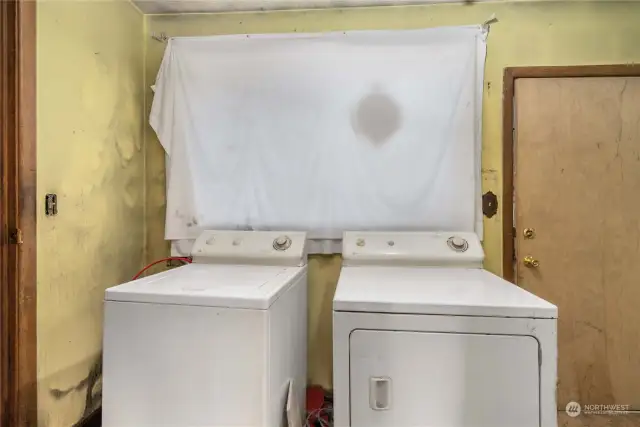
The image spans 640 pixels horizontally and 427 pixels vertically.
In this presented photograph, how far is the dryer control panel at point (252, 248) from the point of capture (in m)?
1.96

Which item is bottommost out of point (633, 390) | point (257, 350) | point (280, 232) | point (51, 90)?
point (633, 390)

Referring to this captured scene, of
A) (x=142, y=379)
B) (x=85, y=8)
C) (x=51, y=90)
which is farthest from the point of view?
(x=85, y=8)

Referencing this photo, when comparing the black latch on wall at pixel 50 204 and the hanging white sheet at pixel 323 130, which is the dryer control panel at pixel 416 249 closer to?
the hanging white sheet at pixel 323 130

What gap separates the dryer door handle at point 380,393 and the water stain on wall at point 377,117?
3.98 ft

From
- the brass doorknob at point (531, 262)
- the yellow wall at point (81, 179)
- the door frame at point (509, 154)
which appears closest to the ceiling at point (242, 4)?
the yellow wall at point (81, 179)

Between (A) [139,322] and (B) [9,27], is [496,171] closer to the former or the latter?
(A) [139,322]

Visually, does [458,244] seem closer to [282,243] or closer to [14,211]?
[282,243]

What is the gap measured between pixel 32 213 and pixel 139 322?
602 millimetres

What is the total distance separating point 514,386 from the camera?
1207 mm

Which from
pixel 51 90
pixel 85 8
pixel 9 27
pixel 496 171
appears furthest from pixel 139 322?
pixel 496 171

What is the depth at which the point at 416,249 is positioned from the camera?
193cm

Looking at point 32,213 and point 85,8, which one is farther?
point 85,8

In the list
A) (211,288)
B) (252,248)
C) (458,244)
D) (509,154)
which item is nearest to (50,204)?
(211,288)

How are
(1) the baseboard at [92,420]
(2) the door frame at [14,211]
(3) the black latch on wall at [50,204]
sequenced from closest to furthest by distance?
(2) the door frame at [14,211] → (3) the black latch on wall at [50,204] → (1) the baseboard at [92,420]
